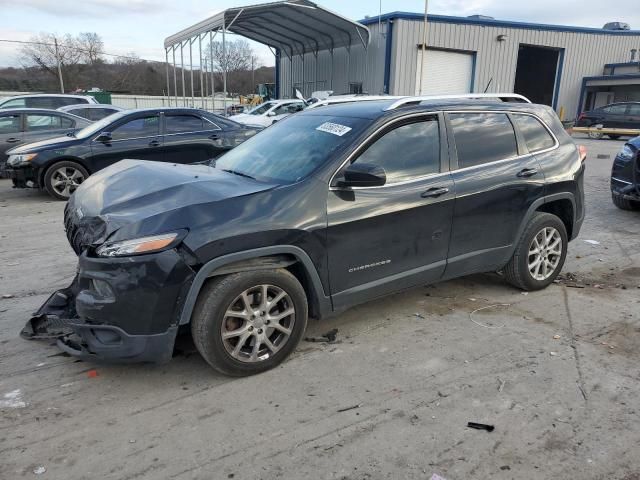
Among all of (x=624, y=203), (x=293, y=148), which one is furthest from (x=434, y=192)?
(x=624, y=203)

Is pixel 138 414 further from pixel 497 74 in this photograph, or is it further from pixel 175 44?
pixel 497 74

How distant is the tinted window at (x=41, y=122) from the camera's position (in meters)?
11.5

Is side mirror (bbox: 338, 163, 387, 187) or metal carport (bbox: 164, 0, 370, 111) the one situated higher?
metal carport (bbox: 164, 0, 370, 111)

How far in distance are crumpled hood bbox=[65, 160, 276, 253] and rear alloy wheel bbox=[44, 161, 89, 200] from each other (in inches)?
230

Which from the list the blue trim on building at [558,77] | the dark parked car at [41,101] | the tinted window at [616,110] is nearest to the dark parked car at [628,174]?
the dark parked car at [41,101]

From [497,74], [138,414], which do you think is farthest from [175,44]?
[138,414]

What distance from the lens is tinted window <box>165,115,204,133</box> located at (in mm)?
9789

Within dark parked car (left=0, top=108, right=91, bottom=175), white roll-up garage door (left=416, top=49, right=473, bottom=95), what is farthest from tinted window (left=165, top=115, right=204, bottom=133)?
white roll-up garage door (left=416, top=49, right=473, bottom=95)

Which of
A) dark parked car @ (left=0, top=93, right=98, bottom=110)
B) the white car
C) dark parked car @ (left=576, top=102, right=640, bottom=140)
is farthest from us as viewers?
dark parked car @ (left=576, top=102, right=640, bottom=140)

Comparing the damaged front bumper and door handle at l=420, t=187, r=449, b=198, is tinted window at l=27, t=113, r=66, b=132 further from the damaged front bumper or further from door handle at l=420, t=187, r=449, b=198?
door handle at l=420, t=187, r=449, b=198

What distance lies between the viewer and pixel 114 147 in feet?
30.7

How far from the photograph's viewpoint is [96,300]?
3.03m

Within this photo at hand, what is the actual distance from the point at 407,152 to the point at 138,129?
7049 mm

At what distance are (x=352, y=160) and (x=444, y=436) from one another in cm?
190
